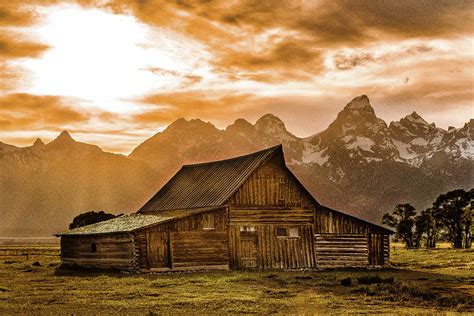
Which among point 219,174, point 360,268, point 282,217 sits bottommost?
point 360,268

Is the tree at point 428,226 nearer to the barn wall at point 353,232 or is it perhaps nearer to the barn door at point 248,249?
the barn wall at point 353,232

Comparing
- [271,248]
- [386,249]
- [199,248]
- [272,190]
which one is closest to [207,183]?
[272,190]

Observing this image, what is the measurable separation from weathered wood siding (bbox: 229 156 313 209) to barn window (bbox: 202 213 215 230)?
2.21 metres

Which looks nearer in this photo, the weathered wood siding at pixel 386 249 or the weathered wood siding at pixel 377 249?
the weathered wood siding at pixel 377 249

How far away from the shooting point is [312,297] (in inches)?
1277

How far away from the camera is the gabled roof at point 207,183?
2142 inches

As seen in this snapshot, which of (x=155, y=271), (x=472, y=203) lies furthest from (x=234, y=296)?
(x=472, y=203)

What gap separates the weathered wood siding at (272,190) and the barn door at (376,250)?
18.5 feet

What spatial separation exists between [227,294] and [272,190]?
21.4 meters

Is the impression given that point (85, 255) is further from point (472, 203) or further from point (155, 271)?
point (472, 203)

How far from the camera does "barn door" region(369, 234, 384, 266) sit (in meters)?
55.3

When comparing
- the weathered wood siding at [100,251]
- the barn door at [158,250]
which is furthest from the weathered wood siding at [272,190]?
the weathered wood siding at [100,251]

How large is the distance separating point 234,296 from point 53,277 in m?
17.1

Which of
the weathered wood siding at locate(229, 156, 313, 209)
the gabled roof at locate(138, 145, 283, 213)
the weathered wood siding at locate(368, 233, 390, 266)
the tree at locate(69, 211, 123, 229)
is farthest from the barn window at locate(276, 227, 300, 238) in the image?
the tree at locate(69, 211, 123, 229)
